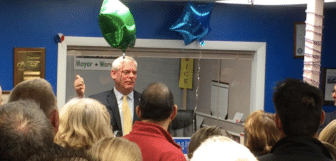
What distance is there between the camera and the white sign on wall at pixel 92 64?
465cm

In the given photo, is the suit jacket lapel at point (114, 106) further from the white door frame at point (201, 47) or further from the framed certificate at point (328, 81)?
the framed certificate at point (328, 81)

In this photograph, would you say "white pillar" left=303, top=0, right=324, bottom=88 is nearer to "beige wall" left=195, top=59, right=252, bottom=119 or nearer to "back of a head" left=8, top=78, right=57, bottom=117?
"back of a head" left=8, top=78, right=57, bottom=117

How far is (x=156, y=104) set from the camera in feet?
8.27

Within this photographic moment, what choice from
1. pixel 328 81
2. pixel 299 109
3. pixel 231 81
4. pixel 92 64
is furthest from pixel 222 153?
pixel 231 81

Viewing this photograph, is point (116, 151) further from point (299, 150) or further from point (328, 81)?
point (328, 81)

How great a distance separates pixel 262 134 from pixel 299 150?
76cm

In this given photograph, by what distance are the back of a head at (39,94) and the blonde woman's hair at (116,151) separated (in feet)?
1.90

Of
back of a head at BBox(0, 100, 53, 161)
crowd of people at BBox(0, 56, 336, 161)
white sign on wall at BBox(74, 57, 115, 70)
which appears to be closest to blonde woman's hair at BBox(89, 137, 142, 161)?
crowd of people at BBox(0, 56, 336, 161)

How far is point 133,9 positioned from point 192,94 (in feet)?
3.96

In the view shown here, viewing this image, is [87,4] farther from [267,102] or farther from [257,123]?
[257,123]

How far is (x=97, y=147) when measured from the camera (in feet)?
5.40

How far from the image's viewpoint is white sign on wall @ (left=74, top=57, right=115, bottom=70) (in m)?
4.65

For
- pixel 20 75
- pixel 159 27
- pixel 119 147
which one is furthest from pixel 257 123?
pixel 20 75

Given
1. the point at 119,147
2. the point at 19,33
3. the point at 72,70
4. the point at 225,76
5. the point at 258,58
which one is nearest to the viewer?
the point at 119,147
